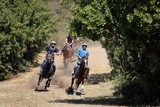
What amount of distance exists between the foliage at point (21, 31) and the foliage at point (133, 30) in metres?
10.4

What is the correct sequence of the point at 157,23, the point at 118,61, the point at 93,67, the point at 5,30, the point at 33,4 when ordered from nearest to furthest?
the point at 157,23, the point at 118,61, the point at 5,30, the point at 33,4, the point at 93,67

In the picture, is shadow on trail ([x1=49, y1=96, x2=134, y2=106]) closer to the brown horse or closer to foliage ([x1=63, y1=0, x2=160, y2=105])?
foliage ([x1=63, y1=0, x2=160, y2=105])

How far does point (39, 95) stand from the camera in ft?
61.0

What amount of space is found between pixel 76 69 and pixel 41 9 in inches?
535

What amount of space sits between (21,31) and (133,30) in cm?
1489

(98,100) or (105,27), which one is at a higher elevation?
(105,27)

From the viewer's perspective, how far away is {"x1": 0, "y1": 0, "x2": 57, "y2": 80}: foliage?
26.6 m

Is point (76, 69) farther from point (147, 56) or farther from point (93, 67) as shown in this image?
point (93, 67)

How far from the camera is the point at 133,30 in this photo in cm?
1359

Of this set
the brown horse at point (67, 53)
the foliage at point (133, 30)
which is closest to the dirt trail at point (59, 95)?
the brown horse at point (67, 53)

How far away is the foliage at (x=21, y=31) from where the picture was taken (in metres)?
26.6

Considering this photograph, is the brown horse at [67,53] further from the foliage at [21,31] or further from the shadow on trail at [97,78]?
the foliage at [21,31]

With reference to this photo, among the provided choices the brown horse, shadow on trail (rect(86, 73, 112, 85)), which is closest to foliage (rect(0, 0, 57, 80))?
the brown horse

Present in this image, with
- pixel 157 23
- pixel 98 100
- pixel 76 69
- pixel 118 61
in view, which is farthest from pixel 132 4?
pixel 118 61
